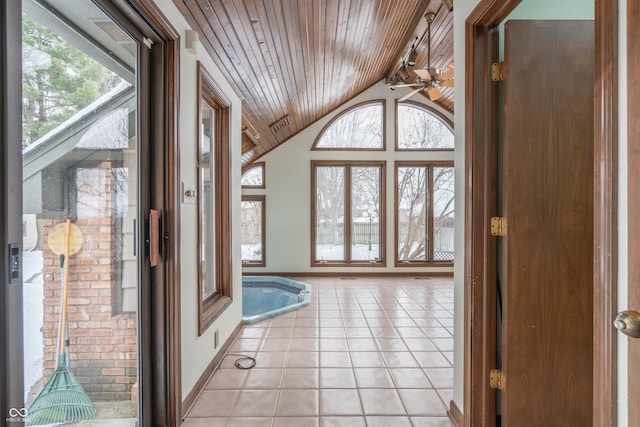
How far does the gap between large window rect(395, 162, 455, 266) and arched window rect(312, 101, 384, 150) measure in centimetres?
74

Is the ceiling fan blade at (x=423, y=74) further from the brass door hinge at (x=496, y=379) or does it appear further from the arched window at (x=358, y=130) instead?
the brass door hinge at (x=496, y=379)

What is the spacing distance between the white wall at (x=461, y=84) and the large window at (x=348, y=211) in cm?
447

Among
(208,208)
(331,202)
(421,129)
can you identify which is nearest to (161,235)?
(208,208)

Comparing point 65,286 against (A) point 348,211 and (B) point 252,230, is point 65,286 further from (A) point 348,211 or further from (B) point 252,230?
(A) point 348,211

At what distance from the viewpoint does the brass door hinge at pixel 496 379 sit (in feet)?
5.08

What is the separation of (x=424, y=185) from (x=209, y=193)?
184 inches

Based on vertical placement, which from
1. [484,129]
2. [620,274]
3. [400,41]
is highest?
[400,41]

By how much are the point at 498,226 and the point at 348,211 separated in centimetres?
473

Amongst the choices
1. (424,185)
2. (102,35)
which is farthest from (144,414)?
(424,185)

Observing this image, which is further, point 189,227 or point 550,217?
point 189,227

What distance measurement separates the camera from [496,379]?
1570 mm

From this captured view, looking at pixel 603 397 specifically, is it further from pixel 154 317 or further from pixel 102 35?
pixel 102 35

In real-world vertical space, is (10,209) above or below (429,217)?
above

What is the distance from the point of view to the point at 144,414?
1642 millimetres
